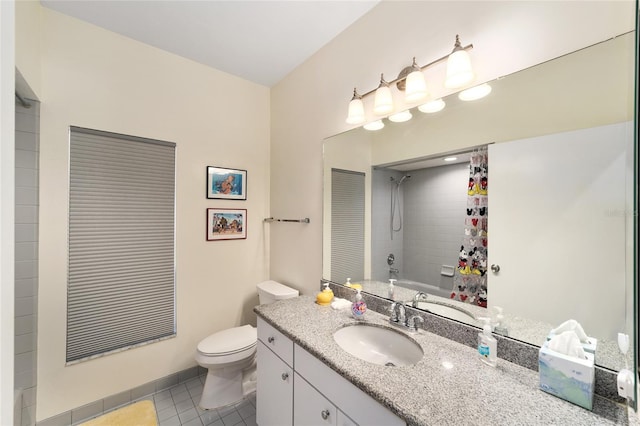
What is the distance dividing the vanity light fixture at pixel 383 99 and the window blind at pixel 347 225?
437mm


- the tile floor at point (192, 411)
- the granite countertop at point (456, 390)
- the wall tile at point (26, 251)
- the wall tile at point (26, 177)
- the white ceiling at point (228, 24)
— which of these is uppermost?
the white ceiling at point (228, 24)

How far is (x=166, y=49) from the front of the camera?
6.92 ft

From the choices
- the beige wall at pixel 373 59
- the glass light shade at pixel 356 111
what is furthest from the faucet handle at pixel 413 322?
the glass light shade at pixel 356 111

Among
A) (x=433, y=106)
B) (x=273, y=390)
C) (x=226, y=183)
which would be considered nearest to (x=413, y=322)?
(x=273, y=390)

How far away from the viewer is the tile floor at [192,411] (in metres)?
1.79

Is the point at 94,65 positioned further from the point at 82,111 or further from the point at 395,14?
the point at 395,14

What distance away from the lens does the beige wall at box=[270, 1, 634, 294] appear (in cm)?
98

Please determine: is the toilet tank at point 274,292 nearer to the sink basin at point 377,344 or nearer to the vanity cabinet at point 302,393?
the vanity cabinet at point 302,393

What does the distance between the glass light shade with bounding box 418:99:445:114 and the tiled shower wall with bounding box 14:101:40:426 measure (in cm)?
234

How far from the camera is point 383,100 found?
59.3 inches

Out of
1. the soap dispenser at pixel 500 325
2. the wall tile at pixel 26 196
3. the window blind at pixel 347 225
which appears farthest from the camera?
the window blind at pixel 347 225

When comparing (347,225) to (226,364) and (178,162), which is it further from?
(178,162)

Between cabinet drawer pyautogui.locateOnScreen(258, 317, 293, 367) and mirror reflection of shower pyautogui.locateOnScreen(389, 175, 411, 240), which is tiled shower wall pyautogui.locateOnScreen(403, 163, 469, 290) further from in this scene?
cabinet drawer pyautogui.locateOnScreen(258, 317, 293, 367)

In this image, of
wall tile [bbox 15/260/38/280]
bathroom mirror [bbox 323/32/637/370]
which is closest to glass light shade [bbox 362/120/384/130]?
bathroom mirror [bbox 323/32/637/370]
